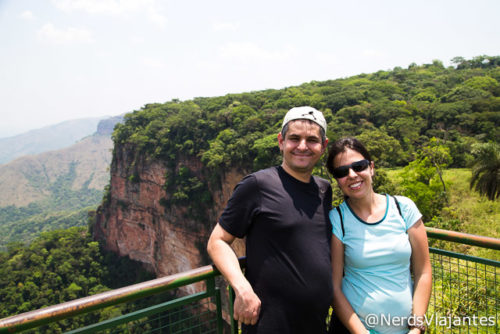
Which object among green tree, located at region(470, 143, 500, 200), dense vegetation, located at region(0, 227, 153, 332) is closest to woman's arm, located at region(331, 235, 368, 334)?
green tree, located at region(470, 143, 500, 200)

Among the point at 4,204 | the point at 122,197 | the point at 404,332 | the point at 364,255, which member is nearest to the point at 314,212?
the point at 364,255

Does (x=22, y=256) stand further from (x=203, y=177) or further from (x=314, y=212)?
(x=314, y=212)

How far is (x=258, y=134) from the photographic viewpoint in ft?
86.5

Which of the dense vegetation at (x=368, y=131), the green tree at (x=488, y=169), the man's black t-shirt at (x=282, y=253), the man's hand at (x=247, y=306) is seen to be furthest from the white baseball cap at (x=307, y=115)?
the green tree at (x=488, y=169)

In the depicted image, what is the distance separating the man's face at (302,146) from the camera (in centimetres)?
200

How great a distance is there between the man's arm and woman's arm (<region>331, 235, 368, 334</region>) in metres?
0.57

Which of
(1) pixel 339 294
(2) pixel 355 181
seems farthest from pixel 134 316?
(2) pixel 355 181

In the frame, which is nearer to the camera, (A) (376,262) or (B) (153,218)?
(A) (376,262)

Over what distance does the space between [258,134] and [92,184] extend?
17760cm

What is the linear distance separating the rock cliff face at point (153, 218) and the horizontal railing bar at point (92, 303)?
21477 millimetres

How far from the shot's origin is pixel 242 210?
73.2 inches

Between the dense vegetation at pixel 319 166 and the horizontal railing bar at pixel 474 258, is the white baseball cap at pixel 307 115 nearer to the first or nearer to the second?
the horizontal railing bar at pixel 474 258

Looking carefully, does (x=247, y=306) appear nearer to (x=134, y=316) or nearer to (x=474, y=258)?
(x=134, y=316)

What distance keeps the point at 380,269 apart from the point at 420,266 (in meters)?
0.30
